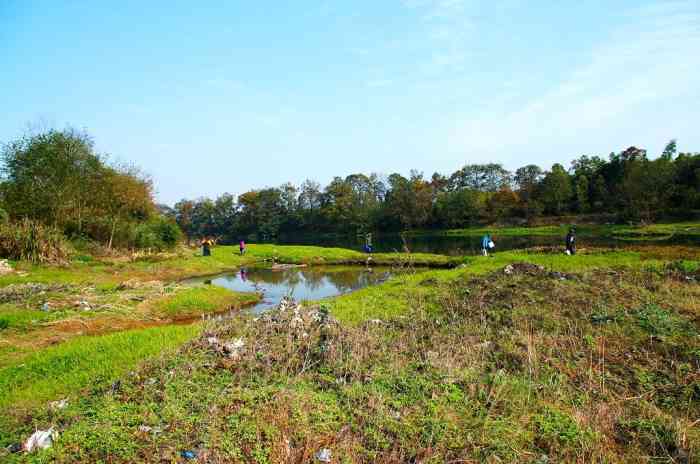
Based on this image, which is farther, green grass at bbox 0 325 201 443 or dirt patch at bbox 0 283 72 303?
dirt patch at bbox 0 283 72 303

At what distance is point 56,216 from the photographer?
28.0 meters

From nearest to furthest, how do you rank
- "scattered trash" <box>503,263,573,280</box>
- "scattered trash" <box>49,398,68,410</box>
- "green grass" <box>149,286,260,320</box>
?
1. "scattered trash" <box>49,398,68,410</box>
2. "scattered trash" <box>503,263,573,280</box>
3. "green grass" <box>149,286,260,320</box>

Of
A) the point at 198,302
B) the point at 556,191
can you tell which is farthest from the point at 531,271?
the point at 556,191

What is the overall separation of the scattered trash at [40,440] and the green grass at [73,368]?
2.14 feet

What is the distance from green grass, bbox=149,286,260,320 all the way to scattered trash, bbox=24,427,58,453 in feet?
30.8

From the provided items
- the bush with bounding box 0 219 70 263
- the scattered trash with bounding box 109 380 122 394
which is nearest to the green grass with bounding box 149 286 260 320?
the scattered trash with bounding box 109 380 122 394

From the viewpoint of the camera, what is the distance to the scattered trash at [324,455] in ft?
14.7

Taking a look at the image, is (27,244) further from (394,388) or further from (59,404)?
(394,388)

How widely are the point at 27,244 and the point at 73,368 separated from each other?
64.7 ft

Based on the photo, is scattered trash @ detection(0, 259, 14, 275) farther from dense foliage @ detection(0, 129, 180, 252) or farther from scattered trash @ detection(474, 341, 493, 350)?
scattered trash @ detection(474, 341, 493, 350)

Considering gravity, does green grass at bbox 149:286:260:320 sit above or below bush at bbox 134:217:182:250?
below

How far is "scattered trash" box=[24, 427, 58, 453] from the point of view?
4.70 meters

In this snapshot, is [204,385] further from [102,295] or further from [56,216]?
[56,216]

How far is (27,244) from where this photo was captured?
873 inches
